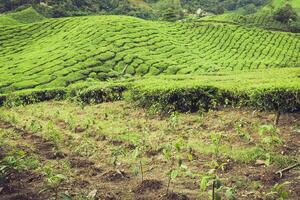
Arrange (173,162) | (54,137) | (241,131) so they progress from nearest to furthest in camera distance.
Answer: (173,162) → (241,131) → (54,137)

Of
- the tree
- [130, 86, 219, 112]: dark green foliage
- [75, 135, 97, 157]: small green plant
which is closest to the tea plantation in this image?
[130, 86, 219, 112]: dark green foliage

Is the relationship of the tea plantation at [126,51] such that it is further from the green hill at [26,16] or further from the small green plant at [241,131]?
the green hill at [26,16]

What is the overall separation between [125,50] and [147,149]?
2485 centimetres

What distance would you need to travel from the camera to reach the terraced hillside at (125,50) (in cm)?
2806

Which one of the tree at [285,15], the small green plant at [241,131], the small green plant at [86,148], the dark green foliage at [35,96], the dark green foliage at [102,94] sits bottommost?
the tree at [285,15]

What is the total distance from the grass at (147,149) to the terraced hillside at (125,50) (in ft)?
38.8

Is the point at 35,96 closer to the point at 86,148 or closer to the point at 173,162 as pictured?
the point at 86,148

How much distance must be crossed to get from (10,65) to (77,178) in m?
26.1

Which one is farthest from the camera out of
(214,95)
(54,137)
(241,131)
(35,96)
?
(35,96)

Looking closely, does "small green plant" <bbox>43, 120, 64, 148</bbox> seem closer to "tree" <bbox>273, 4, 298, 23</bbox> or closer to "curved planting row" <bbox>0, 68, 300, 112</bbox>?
"curved planting row" <bbox>0, 68, 300, 112</bbox>

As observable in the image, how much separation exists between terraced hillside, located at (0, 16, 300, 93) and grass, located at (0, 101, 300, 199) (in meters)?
11.8

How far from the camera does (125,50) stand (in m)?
32.9

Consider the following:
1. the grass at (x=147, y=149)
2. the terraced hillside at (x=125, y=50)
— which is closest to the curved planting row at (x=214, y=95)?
the grass at (x=147, y=149)

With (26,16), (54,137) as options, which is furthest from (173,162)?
(26,16)
